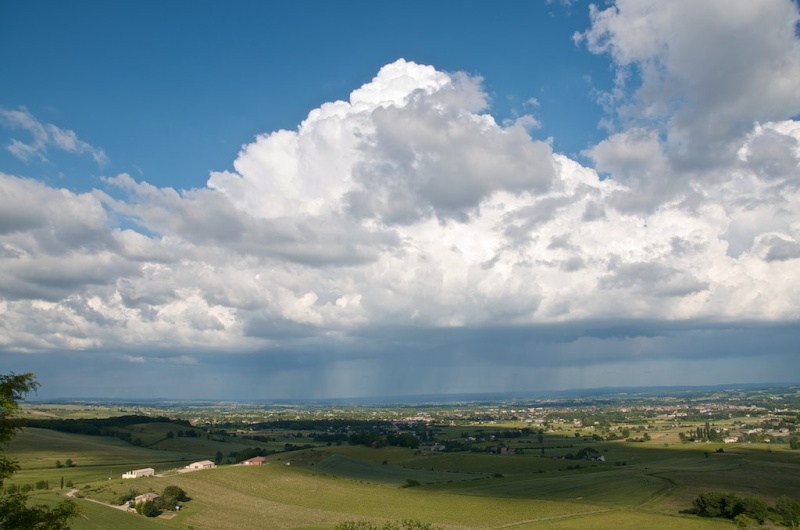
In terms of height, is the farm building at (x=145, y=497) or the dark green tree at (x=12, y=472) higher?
the dark green tree at (x=12, y=472)

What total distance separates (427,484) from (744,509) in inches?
1985

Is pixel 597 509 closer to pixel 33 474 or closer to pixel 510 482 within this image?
pixel 510 482

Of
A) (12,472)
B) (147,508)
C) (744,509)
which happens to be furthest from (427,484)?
(12,472)

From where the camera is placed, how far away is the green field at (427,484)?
235 feet

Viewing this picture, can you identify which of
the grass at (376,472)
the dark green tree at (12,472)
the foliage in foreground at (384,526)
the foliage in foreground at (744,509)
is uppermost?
the dark green tree at (12,472)

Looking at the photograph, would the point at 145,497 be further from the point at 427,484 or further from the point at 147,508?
the point at 427,484

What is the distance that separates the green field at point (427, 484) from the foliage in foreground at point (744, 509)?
2.98 meters

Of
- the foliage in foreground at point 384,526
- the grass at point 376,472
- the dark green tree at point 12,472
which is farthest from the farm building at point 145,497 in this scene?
the dark green tree at point 12,472

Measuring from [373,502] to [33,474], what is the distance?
65045 mm

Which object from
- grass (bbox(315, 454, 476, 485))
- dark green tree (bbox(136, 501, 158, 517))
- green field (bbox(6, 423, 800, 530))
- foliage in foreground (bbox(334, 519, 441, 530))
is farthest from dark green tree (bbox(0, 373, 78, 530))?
grass (bbox(315, 454, 476, 485))

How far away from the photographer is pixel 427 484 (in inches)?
4082

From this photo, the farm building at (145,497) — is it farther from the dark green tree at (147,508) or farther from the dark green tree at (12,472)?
the dark green tree at (12,472)

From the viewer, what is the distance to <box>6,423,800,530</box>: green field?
71500 mm

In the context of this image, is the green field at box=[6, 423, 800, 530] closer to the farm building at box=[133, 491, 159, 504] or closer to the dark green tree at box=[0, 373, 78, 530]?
the farm building at box=[133, 491, 159, 504]
